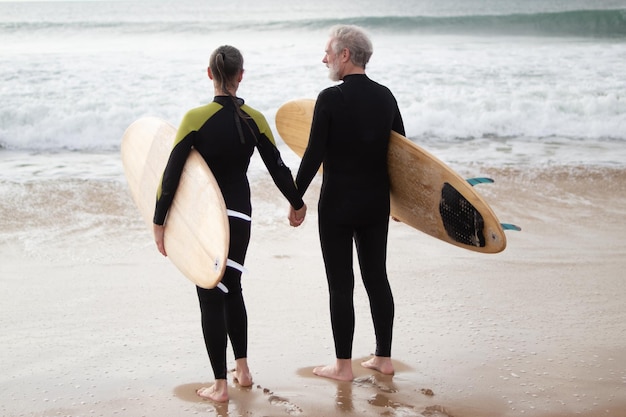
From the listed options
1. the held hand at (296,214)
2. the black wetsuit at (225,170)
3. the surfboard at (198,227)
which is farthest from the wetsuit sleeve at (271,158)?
the surfboard at (198,227)

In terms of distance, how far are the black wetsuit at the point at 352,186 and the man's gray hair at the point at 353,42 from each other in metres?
0.08

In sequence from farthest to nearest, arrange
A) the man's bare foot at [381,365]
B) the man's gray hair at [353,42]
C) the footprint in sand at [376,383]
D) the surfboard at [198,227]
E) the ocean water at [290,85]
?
1. the ocean water at [290,85]
2. the man's bare foot at [381,365]
3. the footprint in sand at [376,383]
4. the man's gray hair at [353,42]
5. the surfboard at [198,227]

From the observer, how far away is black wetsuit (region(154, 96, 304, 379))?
9.25ft

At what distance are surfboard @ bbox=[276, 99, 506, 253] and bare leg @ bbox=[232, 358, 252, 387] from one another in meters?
0.99

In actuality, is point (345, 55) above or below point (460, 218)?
above

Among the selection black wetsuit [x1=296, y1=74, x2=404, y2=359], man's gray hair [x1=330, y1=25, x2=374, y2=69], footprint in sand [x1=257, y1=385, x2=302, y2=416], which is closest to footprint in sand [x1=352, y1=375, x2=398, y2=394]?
black wetsuit [x1=296, y1=74, x2=404, y2=359]

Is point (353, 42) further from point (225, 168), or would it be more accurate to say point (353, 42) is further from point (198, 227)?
point (198, 227)

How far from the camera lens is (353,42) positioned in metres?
2.91

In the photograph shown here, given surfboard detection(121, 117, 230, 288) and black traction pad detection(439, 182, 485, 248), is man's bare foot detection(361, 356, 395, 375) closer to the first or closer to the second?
black traction pad detection(439, 182, 485, 248)

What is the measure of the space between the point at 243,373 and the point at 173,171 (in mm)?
880

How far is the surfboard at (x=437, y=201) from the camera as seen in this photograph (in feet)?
10.2

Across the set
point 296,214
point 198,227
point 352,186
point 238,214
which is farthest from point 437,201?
point 198,227

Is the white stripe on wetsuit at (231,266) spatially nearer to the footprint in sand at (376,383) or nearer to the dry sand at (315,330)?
the dry sand at (315,330)

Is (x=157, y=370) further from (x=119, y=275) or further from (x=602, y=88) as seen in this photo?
(x=602, y=88)
